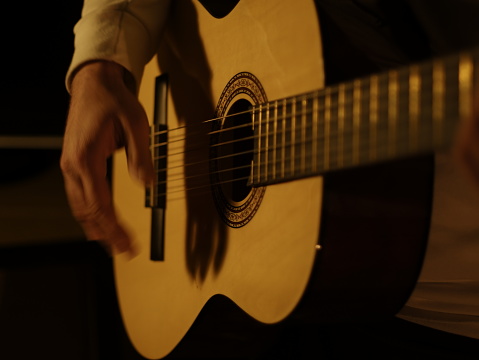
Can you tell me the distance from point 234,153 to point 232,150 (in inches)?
0.5

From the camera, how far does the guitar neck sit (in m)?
0.39

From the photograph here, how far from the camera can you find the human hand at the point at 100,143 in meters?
0.77

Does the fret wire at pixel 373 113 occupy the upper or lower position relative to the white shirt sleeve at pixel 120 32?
lower

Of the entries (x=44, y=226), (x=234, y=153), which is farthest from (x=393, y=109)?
(x=44, y=226)

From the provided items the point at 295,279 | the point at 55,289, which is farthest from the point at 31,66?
the point at 295,279

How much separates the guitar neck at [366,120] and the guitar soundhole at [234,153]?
0.10m

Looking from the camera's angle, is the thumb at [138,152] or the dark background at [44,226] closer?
the thumb at [138,152]

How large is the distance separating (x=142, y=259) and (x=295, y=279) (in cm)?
42

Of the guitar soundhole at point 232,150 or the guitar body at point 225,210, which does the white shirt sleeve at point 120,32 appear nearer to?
the guitar body at point 225,210

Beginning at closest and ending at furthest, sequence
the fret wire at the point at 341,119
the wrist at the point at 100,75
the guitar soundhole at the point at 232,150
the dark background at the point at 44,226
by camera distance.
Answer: the fret wire at the point at 341,119
the guitar soundhole at the point at 232,150
the wrist at the point at 100,75
the dark background at the point at 44,226

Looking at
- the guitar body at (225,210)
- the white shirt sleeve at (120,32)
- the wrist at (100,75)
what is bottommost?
the guitar body at (225,210)

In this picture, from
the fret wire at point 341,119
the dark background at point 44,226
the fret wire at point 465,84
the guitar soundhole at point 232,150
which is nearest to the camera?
the fret wire at point 465,84

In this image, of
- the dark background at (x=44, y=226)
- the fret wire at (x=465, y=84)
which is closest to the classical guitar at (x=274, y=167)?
the fret wire at (x=465, y=84)

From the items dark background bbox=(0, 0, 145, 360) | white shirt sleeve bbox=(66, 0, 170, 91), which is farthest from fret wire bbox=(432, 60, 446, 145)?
dark background bbox=(0, 0, 145, 360)
